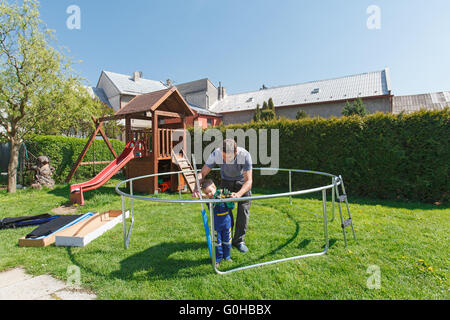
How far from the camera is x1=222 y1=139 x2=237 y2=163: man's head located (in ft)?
11.8

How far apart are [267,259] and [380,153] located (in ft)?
20.4

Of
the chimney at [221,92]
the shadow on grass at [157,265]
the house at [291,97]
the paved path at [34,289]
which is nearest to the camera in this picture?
the paved path at [34,289]

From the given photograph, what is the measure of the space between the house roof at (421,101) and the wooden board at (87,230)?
2826 centimetres

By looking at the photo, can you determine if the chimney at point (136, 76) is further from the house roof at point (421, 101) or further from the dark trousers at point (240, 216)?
the dark trousers at point (240, 216)

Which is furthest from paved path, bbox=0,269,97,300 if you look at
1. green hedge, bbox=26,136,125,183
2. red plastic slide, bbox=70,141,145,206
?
green hedge, bbox=26,136,125,183

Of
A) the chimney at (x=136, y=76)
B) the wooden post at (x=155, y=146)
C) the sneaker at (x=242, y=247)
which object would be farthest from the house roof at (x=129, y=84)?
the sneaker at (x=242, y=247)

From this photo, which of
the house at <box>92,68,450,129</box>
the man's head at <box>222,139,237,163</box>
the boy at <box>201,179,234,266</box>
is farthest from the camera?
the house at <box>92,68,450,129</box>

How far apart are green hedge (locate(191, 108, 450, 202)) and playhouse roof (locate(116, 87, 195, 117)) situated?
455 centimetres

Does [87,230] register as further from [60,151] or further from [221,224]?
[60,151]

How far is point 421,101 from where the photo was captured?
82.6 feet

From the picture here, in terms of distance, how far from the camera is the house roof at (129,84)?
87.8 feet

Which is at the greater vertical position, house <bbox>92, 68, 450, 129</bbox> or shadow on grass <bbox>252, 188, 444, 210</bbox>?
house <bbox>92, 68, 450, 129</bbox>

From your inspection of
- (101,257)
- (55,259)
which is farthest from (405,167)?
(55,259)

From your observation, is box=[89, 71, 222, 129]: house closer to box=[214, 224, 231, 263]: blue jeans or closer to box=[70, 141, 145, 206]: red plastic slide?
box=[70, 141, 145, 206]: red plastic slide
